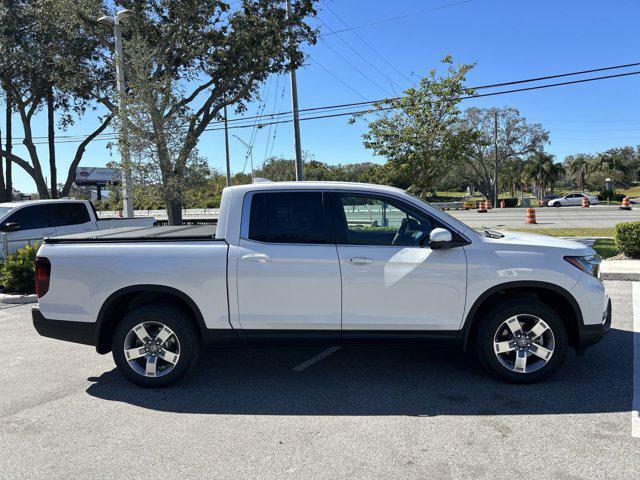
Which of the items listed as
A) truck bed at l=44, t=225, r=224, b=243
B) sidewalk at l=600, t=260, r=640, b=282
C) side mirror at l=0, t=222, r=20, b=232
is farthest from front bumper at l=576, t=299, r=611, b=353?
side mirror at l=0, t=222, r=20, b=232

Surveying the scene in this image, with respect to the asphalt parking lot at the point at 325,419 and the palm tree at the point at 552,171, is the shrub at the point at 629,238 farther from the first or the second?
the palm tree at the point at 552,171

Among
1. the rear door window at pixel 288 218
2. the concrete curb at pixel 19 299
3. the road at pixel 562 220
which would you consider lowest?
the concrete curb at pixel 19 299

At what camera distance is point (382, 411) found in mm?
4004

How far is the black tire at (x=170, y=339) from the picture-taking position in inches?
174

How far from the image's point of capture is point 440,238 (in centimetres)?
415

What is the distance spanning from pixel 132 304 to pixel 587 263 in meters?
4.10

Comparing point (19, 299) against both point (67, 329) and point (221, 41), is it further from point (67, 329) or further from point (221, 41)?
point (221, 41)

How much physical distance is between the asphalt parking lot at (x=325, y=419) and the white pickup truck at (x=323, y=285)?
16.2 inches

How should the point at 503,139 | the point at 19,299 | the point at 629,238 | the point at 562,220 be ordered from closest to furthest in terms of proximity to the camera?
the point at 19,299, the point at 629,238, the point at 562,220, the point at 503,139

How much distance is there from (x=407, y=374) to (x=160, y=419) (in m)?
2.25

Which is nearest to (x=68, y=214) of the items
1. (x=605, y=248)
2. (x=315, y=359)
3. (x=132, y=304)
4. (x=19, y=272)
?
(x=19, y=272)

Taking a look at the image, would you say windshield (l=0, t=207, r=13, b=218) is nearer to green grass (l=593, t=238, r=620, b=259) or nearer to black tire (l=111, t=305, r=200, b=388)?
black tire (l=111, t=305, r=200, b=388)

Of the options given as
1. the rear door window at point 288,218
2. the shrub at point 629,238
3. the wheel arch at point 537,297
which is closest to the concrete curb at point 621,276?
the shrub at point 629,238

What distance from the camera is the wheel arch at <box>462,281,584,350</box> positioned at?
430 centimetres
